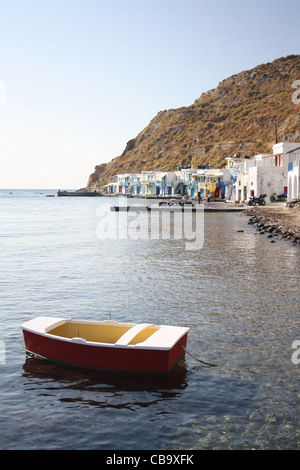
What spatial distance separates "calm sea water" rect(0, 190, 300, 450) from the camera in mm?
8344

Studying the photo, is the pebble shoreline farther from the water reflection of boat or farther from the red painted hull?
the red painted hull

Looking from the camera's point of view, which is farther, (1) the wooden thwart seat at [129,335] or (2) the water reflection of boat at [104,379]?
(1) the wooden thwart seat at [129,335]

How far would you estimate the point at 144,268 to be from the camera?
1017 inches

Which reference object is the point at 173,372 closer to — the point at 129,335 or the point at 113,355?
the point at 129,335

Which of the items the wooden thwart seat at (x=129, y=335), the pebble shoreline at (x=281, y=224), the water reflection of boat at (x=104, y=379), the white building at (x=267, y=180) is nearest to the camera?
the water reflection of boat at (x=104, y=379)

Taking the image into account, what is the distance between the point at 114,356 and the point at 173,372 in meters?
1.38

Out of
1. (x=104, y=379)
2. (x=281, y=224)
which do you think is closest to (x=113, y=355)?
(x=104, y=379)

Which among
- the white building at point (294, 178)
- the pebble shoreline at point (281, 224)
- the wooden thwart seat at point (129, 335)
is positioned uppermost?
the white building at point (294, 178)

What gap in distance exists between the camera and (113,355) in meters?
10.3

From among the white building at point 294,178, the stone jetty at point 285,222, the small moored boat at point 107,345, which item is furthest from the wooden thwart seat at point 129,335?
the white building at point 294,178

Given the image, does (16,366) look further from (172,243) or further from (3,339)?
(172,243)

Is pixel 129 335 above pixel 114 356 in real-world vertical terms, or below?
above

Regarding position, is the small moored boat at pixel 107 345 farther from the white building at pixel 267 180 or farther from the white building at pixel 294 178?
the white building at pixel 267 180

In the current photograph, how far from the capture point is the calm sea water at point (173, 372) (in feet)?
27.4
